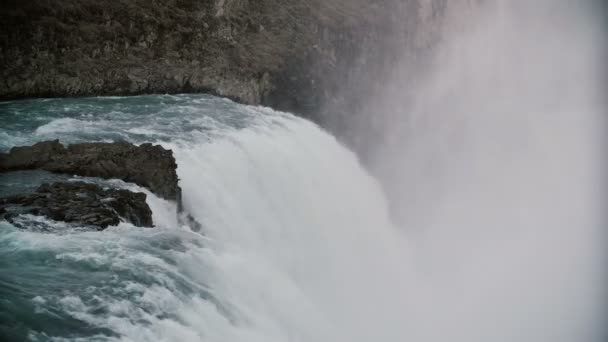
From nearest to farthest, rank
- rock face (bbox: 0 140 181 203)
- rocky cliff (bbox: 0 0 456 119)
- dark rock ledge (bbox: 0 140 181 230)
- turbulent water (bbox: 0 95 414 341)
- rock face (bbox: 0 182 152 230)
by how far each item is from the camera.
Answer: turbulent water (bbox: 0 95 414 341) → rock face (bbox: 0 182 152 230) → dark rock ledge (bbox: 0 140 181 230) → rock face (bbox: 0 140 181 203) → rocky cliff (bbox: 0 0 456 119)

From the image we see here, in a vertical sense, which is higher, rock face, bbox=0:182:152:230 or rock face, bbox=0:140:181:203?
rock face, bbox=0:140:181:203

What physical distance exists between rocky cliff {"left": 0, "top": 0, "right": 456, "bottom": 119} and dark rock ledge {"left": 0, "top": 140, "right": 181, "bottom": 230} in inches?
369

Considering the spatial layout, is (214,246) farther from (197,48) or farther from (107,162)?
(197,48)

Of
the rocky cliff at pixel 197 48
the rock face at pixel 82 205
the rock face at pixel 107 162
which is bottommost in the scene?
the rock face at pixel 82 205

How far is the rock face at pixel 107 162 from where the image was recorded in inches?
696

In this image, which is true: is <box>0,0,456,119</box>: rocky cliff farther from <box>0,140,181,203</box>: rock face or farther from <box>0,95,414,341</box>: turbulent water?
<box>0,140,181,203</box>: rock face

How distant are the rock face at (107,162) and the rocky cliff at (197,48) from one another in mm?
9134

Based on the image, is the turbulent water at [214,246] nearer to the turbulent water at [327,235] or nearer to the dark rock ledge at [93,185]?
the turbulent water at [327,235]

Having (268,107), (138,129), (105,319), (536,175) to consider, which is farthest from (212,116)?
(536,175)

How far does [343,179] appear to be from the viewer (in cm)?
2795

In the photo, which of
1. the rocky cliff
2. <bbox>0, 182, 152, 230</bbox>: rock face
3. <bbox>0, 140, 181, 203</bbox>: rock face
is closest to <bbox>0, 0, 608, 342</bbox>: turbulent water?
<bbox>0, 182, 152, 230</bbox>: rock face

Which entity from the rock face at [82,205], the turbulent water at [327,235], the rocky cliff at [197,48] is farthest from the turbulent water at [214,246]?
the rocky cliff at [197,48]

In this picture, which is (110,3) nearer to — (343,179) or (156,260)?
(343,179)

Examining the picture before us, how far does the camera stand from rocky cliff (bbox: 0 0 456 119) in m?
27.6
